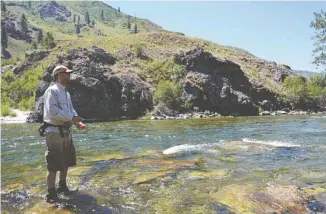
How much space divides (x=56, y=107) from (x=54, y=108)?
0.18ft

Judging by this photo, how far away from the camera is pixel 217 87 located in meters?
57.5

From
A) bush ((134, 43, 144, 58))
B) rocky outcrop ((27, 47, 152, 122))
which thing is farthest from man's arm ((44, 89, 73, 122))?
bush ((134, 43, 144, 58))

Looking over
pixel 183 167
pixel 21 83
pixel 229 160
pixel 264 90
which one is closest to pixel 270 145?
pixel 229 160

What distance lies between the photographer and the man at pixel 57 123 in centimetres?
899

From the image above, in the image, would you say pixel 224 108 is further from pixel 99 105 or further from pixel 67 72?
pixel 67 72

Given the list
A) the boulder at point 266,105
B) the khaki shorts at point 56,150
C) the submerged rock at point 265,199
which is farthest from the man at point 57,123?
the boulder at point 266,105

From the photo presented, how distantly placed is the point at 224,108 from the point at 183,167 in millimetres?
43259

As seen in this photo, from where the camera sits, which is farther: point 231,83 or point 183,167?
point 231,83

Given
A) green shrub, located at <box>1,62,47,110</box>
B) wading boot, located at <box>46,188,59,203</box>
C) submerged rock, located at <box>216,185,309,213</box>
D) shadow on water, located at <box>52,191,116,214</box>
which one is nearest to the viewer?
shadow on water, located at <box>52,191,116,214</box>

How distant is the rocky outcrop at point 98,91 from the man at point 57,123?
126 feet

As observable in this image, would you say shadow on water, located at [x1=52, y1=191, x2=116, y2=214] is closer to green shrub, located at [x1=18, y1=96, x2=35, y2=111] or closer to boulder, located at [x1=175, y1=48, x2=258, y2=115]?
boulder, located at [x1=175, y1=48, x2=258, y2=115]

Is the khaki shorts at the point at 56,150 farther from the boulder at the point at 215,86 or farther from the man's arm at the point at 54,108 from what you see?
the boulder at the point at 215,86

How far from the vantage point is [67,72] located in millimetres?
9414

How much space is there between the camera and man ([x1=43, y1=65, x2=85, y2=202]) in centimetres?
899
